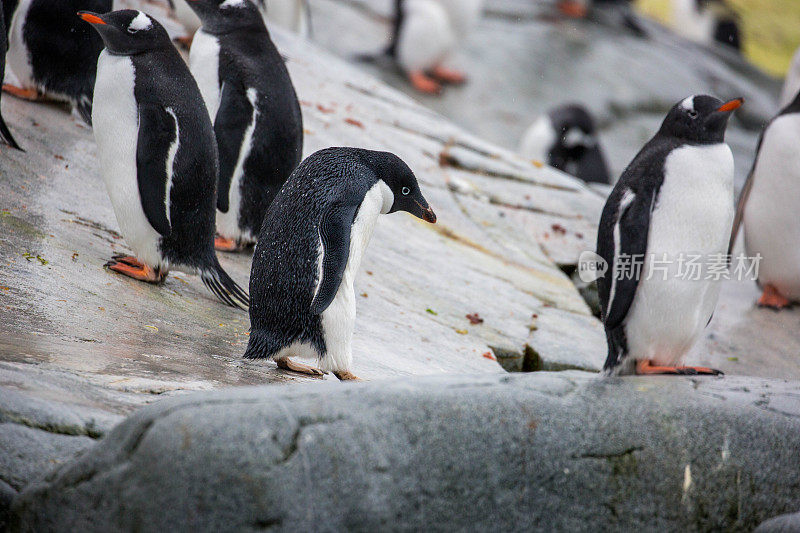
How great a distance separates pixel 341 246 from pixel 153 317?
822 millimetres

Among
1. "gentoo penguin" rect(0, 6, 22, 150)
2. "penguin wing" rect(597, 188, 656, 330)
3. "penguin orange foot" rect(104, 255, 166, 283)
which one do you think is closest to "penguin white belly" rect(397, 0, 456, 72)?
"gentoo penguin" rect(0, 6, 22, 150)

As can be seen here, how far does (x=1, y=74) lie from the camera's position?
4117mm

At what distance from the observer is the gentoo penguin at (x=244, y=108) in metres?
4.04

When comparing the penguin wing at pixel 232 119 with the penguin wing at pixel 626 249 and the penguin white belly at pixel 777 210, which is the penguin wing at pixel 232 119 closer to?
the penguin wing at pixel 626 249

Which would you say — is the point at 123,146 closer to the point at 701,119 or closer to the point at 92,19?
the point at 92,19

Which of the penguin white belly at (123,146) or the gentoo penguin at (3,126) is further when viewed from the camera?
the gentoo penguin at (3,126)

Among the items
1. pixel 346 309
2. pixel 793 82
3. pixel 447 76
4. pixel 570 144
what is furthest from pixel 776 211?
pixel 447 76

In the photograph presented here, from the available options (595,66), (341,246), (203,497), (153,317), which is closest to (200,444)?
(203,497)

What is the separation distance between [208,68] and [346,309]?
1855 mm

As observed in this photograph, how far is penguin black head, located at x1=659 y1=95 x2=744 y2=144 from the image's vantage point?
9.12ft

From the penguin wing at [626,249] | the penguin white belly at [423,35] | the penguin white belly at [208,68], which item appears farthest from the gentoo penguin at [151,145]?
the penguin white belly at [423,35]

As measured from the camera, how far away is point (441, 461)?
1983 mm

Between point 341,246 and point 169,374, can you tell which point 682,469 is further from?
point 169,374

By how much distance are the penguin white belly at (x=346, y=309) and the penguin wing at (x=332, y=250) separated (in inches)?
1.9
